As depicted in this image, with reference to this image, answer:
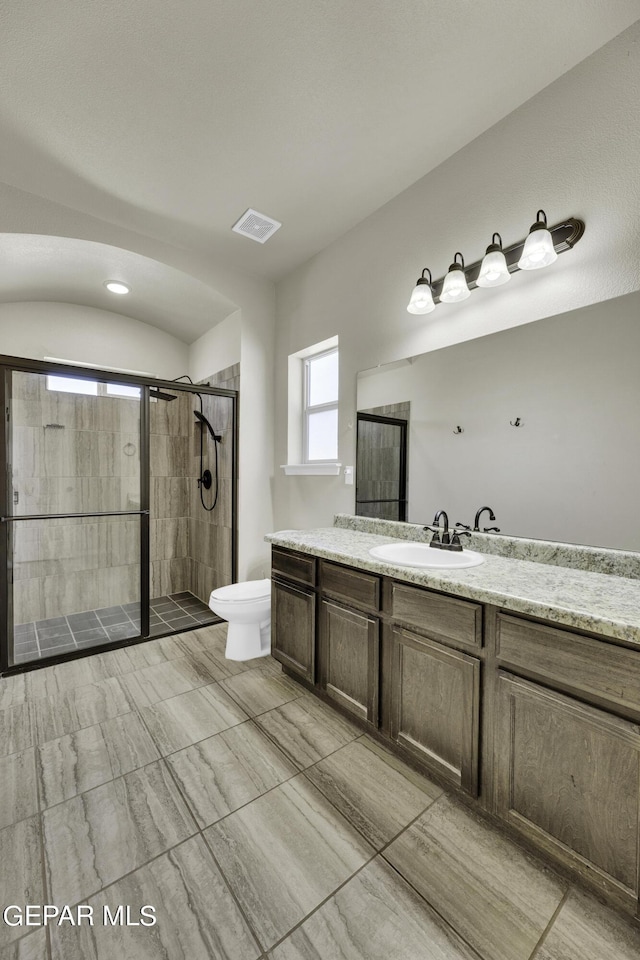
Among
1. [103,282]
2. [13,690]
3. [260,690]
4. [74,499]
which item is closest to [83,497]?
[74,499]

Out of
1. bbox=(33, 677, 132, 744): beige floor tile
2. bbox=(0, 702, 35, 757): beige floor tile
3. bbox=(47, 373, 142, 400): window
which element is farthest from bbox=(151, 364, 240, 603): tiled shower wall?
bbox=(0, 702, 35, 757): beige floor tile

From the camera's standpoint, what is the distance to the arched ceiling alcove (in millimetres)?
2625

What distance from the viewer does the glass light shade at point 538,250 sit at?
1.64 metres

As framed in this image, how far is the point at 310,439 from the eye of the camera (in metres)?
3.39

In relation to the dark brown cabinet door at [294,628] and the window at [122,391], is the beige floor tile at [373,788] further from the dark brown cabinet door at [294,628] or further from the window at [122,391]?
the window at [122,391]

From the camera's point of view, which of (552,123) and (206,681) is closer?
(552,123)

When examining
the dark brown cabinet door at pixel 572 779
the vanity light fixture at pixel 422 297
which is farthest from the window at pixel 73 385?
the dark brown cabinet door at pixel 572 779

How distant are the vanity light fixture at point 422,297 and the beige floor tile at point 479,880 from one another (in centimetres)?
227

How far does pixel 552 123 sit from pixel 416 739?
2687mm

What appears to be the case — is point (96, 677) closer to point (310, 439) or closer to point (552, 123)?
point (310, 439)

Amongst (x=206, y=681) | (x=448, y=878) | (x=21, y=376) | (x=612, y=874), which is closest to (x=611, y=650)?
(x=612, y=874)

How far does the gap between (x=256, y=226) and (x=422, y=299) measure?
137 centimetres

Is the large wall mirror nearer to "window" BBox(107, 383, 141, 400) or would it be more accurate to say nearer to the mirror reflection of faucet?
the mirror reflection of faucet

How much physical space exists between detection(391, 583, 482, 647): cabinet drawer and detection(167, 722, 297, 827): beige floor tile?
819 millimetres
